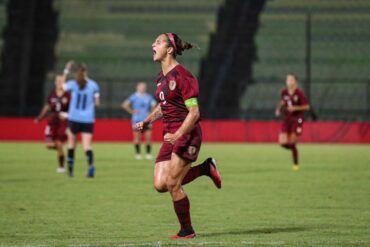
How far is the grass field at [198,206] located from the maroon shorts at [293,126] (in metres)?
0.88

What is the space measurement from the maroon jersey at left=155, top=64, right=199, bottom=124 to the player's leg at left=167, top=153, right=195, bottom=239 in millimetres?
438

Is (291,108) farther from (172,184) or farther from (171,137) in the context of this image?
(171,137)

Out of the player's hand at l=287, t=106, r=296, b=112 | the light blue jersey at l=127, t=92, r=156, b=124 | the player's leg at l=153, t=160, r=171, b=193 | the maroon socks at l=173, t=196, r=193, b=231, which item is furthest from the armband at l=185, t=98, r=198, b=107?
the light blue jersey at l=127, t=92, r=156, b=124

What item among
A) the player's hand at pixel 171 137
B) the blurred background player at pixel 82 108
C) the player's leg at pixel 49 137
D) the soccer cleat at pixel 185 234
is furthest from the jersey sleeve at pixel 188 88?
the player's leg at pixel 49 137

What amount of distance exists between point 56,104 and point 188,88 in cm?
1283

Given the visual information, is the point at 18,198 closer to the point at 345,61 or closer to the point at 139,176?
the point at 139,176

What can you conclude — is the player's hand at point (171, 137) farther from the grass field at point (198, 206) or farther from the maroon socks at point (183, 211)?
the grass field at point (198, 206)

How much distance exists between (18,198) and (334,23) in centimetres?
2816

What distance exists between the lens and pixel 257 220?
1195 cm

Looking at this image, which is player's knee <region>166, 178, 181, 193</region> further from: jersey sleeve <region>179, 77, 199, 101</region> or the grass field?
jersey sleeve <region>179, 77, 199, 101</region>

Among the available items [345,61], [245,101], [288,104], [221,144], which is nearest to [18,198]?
[288,104]

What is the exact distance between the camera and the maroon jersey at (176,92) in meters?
9.76

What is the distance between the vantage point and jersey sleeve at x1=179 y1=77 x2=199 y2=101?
973 cm

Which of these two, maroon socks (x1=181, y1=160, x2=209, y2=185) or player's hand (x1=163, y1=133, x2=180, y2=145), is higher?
player's hand (x1=163, y1=133, x2=180, y2=145)
